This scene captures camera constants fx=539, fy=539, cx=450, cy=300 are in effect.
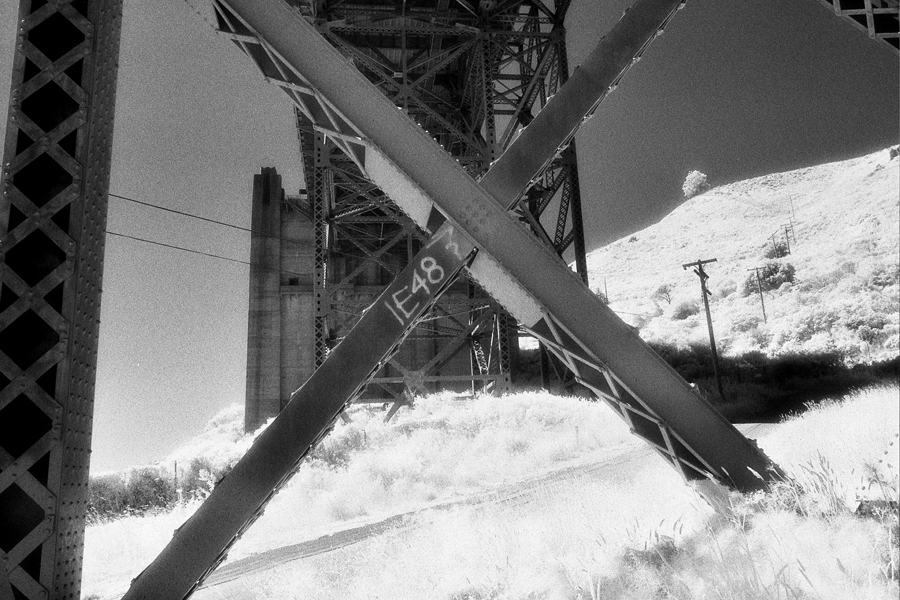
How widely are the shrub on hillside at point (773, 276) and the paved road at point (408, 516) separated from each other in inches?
2001

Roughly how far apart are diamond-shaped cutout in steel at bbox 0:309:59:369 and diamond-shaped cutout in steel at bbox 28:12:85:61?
61.9 inches

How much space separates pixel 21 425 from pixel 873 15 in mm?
5935

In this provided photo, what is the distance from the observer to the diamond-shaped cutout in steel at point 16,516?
2.74 m

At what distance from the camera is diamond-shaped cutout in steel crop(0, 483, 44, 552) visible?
2.74 meters

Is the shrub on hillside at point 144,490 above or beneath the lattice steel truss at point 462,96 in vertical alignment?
beneath

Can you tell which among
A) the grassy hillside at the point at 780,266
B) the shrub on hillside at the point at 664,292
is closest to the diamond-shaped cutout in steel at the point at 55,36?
the grassy hillside at the point at 780,266

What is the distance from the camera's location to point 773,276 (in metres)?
54.5

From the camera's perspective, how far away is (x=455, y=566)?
432 cm

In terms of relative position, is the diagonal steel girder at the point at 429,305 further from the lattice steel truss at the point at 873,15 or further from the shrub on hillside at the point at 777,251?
the shrub on hillside at the point at 777,251

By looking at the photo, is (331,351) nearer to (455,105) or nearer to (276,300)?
(455,105)

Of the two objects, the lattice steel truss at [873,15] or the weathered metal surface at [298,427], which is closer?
the weathered metal surface at [298,427]

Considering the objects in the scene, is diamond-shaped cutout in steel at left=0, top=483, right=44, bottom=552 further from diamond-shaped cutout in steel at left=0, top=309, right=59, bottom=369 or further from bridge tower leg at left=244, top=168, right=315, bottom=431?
bridge tower leg at left=244, top=168, right=315, bottom=431

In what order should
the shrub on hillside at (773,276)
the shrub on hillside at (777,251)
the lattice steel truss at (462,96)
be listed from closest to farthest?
the lattice steel truss at (462,96) → the shrub on hillside at (773,276) → the shrub on hillside at (777,251)

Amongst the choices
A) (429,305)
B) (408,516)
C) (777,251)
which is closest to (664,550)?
(429,305)
